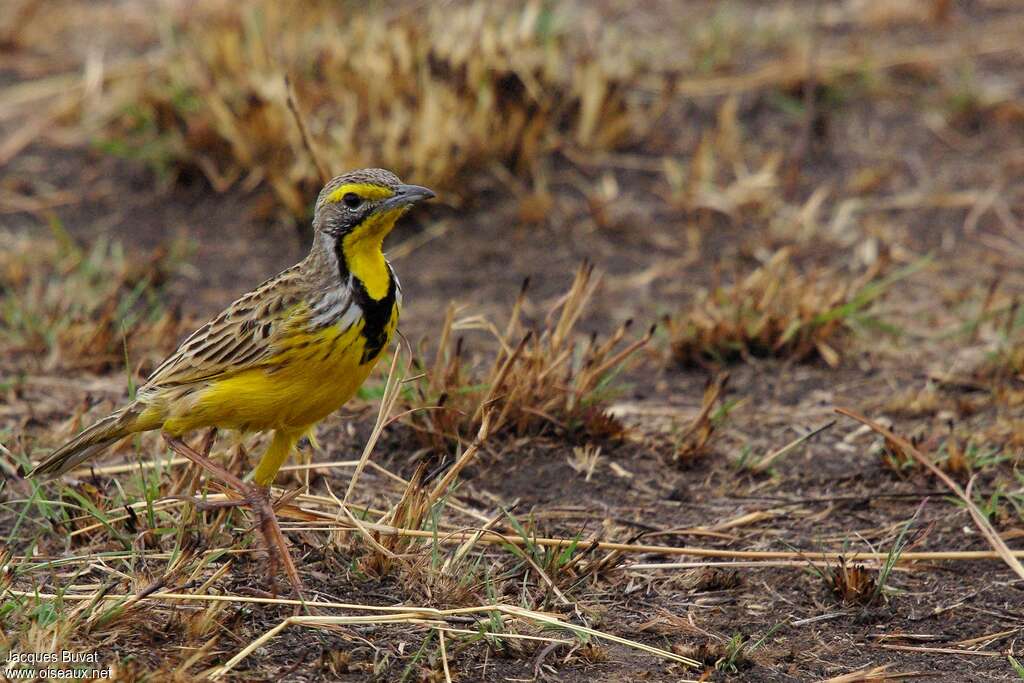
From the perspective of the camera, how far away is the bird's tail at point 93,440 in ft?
15.6

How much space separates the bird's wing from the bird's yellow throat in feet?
0.63

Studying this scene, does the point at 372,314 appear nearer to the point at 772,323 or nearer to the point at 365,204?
the point at 365,204

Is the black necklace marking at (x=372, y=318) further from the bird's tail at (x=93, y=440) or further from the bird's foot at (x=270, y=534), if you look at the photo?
the bird's tail at (x=93, y=440)

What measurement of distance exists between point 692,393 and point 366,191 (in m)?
2.33

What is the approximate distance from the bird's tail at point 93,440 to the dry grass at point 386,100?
3.13 metres

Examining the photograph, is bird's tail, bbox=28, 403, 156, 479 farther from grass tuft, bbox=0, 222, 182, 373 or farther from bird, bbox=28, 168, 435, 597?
grass tuft, bbox=0, 222, 182, 373

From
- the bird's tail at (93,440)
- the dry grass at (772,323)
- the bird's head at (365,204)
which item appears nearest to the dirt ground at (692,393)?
the dry grass at (772,323)

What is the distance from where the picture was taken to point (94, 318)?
271 inches

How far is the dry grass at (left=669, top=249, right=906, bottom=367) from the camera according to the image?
6.62 meters

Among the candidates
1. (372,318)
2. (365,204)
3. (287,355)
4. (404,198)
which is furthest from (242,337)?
(404,198)

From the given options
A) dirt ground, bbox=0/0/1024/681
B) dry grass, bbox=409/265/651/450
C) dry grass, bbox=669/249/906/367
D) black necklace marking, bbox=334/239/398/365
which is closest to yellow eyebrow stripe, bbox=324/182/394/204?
black necklace marking, bbox=334/239/398/365

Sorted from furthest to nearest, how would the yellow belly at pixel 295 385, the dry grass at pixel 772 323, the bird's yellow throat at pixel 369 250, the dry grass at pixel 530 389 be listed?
the dry grass at pixel 772 323, the dry grass at pixel 530 389, the bird's yellow throat at pixel 369 250, the yellow belly at pixel 295 385

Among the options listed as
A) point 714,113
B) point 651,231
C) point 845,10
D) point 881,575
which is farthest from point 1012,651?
point 845,10

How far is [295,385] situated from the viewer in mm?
4484
